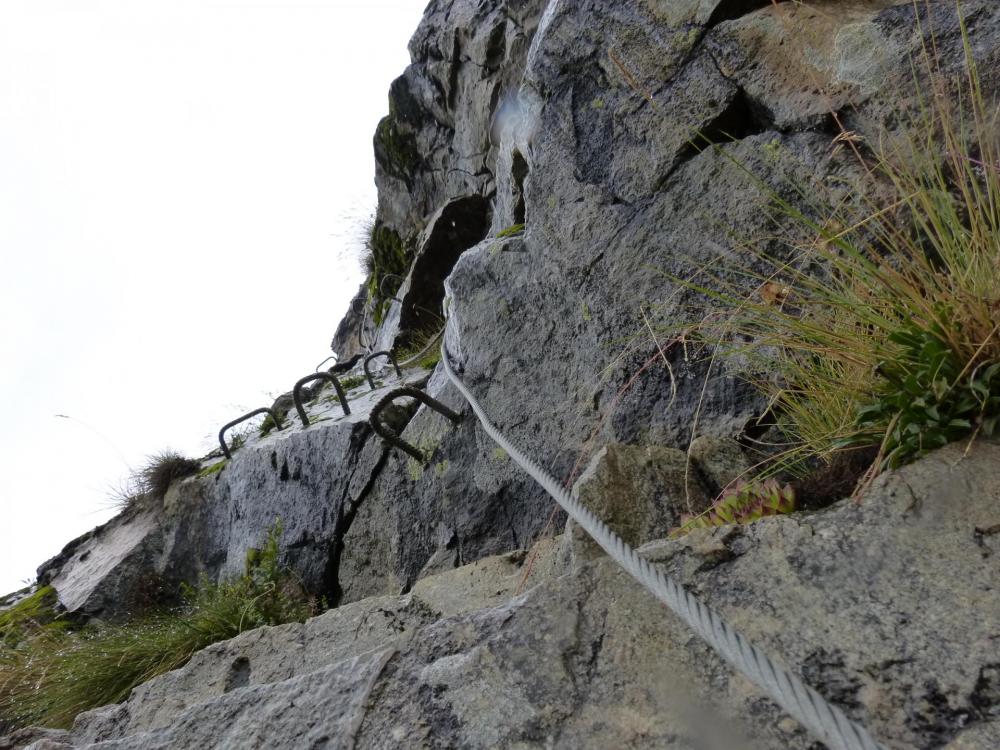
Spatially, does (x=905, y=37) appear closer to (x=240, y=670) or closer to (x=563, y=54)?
(x=563, y=54)

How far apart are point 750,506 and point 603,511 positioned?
55cm

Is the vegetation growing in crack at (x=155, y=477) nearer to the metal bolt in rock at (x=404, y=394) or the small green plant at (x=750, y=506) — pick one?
the metal bolt in rock at (x=404, y=394)

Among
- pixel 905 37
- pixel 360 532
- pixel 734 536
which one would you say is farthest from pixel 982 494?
pixel 360 532

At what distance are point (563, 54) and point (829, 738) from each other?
3720mm

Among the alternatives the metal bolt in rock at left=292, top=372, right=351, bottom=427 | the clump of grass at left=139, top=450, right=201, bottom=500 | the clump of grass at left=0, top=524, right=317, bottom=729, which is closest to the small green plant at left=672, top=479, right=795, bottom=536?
the clump of grass at left=0, top=524, right=317, bottom=729

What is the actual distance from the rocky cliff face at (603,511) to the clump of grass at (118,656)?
34cm

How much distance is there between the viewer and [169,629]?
165 inches

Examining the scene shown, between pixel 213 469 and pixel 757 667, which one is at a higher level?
pixel 213 469

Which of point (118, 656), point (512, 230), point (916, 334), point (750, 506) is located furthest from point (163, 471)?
point (916, 334)

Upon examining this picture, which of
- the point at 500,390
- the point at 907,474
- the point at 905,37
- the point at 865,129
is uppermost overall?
the point at 905,37

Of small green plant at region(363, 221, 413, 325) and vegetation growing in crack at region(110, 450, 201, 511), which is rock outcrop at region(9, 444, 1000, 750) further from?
small green plant at region(363, 221, 413, 325)

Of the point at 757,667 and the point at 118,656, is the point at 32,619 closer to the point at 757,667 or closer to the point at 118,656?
the point at 118,656

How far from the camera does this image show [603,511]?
240 cm

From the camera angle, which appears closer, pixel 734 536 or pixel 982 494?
pixel 982 494
